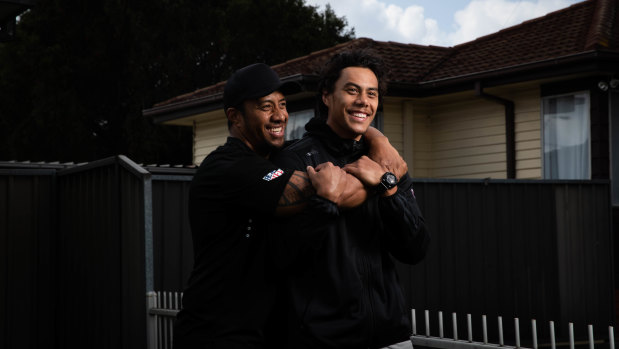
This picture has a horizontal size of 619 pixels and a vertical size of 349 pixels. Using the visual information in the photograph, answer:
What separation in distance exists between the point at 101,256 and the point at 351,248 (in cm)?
435

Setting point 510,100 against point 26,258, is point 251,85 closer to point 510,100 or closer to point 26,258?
point 26,258

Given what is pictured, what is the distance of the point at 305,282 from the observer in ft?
8.72

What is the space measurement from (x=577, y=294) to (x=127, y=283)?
6693 mm

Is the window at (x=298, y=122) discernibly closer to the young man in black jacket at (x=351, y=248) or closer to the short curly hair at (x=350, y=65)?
the short curly hair at (x=350, y=65)

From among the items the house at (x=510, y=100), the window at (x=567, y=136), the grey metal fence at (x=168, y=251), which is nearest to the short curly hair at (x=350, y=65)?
the grey metal fence at (x=168, y=251)

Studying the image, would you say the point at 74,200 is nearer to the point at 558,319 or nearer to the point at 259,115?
the point at 259,115

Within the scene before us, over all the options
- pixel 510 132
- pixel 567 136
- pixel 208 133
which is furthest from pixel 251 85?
pixel 208 133

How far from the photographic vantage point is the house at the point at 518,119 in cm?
992

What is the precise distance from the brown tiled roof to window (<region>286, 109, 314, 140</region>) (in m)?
0.75

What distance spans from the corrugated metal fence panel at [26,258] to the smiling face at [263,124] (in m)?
4.90

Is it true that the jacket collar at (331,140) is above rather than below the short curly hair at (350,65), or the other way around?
below

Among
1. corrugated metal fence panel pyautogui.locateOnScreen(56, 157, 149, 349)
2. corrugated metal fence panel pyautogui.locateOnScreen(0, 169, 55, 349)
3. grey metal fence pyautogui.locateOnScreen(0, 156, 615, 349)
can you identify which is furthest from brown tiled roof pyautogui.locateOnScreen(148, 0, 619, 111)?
corrugated metal fence panel pyautogui.locateOnScreen(56, 157, 149, 349)

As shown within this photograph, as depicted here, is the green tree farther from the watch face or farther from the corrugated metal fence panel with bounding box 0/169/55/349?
the watch face

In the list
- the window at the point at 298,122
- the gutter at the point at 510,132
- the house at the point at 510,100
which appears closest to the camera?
the house at the point at 510,100
